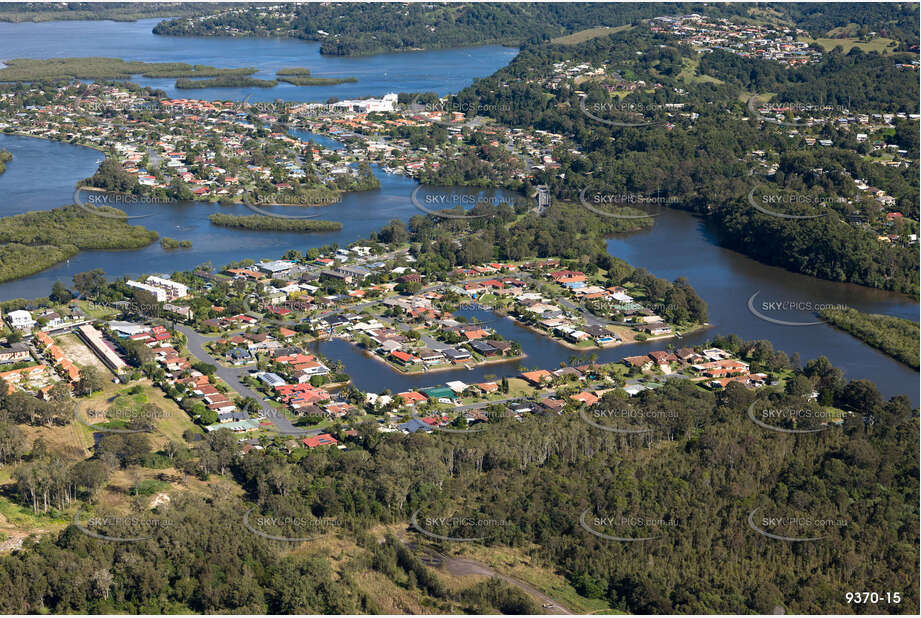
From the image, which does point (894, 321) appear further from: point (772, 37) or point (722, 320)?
point (772, 37)

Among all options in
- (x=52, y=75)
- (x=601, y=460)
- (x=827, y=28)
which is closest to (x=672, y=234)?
(x=601, y=460)

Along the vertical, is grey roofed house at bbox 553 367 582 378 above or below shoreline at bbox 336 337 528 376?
above

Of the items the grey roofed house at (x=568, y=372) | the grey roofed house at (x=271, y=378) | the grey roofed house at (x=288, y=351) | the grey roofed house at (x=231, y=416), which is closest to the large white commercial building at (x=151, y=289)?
the grey roofed house at (x=288, y=351)

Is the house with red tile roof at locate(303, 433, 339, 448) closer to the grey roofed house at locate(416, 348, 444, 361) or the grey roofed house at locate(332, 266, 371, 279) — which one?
the grey roofed house at locate(416, 348, 444, 361)

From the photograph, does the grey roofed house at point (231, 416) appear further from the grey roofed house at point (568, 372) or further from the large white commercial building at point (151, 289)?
the large white commercial building at point (151, 289)

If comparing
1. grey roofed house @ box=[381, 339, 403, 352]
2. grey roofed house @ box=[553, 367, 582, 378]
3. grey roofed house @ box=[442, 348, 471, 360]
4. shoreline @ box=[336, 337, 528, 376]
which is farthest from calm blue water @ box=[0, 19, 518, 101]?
grey roofed house @ box=[553, 367, 582, 378]

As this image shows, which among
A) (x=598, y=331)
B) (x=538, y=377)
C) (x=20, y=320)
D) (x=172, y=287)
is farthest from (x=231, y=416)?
(x=598, y=331)
